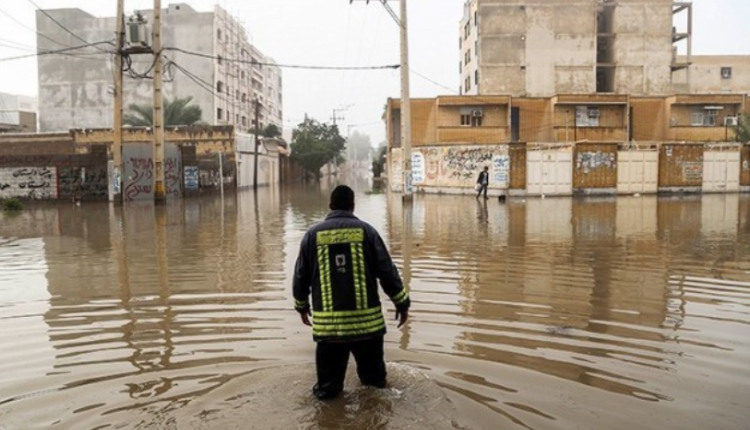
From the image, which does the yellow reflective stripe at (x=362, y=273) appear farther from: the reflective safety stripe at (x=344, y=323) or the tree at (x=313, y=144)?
the tree at (x=313, y=144)

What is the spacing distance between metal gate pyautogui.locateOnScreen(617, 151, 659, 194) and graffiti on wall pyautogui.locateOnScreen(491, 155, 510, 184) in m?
5.58

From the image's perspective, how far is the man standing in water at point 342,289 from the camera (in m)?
4.25

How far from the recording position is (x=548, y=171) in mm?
30359

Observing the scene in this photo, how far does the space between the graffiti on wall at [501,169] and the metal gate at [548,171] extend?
937 mm

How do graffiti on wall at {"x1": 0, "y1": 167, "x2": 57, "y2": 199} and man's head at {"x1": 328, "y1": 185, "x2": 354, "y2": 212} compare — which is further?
graffiti on wall at {"x1": 0, "y1": 167, "x2": 57, "y2": 199}

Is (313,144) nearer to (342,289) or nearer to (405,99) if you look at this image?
(405,99)

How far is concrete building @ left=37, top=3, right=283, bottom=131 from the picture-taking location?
6900 cm

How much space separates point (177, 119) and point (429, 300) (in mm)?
48558

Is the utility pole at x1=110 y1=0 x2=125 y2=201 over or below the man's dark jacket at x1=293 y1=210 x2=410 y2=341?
over

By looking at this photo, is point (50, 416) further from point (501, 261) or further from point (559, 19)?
point (559, 19)

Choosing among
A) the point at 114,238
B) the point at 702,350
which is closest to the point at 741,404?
the point at 702,350

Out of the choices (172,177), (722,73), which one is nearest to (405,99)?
(172,177)

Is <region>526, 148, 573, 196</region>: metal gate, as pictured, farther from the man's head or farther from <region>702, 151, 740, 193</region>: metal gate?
the man's head

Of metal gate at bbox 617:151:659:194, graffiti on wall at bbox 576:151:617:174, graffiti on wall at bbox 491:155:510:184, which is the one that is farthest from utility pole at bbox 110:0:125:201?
metal gate at bbox 617:151:659:194
